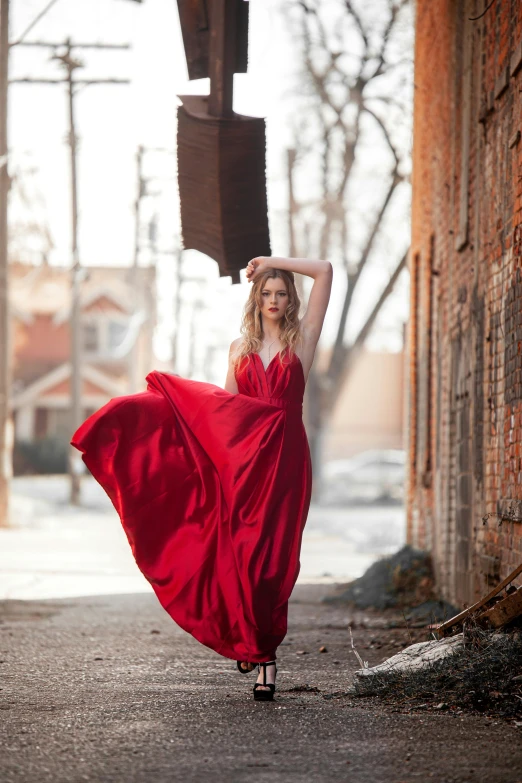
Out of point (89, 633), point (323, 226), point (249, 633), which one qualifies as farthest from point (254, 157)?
point (323, 226)

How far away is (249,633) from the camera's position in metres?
6.05

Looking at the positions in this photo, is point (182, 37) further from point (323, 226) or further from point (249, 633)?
point (323, 226)

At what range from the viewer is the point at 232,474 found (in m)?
6.25

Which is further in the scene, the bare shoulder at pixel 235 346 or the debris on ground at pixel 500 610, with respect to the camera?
the bare shoulder at pixel 235 346

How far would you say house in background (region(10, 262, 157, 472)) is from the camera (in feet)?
183

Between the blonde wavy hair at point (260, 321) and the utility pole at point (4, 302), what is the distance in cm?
1660

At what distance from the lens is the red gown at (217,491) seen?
20.1 ft

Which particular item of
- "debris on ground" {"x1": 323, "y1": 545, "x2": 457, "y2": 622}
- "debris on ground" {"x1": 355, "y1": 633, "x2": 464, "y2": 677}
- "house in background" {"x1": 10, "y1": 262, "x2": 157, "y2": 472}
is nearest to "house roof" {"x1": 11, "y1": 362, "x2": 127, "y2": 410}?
"house in background" {"x1": 10, "y1": 262, "x2": 157, "y2": 472}

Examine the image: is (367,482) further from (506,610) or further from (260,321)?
(506,610)

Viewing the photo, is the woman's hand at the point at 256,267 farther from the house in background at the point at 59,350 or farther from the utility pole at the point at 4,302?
the house in background at the point at 59,350

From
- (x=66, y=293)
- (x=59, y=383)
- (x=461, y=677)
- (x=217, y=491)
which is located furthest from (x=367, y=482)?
(x=461, y=677)

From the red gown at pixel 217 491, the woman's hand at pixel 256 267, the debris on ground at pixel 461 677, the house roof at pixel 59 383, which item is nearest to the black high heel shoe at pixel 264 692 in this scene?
the red gown at pixel 217 491

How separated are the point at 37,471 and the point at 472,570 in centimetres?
4063

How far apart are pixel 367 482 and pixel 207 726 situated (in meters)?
46.3
